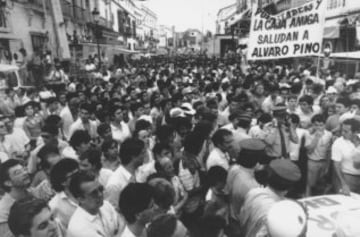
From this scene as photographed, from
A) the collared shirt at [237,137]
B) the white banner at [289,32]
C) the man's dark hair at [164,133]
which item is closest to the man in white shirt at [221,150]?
the collared shirt at [237,137]

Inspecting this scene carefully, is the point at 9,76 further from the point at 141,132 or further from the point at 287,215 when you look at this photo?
the point at 287,215

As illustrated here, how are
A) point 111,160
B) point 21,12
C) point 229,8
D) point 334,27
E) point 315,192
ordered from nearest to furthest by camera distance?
point 111,160
point 315,192
point 334,27
point 21,12
point 229,8

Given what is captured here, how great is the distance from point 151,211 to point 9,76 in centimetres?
1262

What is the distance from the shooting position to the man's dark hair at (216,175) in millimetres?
3389

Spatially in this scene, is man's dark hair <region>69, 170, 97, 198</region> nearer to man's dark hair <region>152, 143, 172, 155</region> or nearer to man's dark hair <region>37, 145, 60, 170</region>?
man's dark hair <region>37, 145, 60, 170</region>

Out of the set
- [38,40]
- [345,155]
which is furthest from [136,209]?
[38,40]

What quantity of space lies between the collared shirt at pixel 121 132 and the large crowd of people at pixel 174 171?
0.07 ft

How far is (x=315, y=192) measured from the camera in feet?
17.9

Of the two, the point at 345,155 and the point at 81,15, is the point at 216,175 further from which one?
the point at 81,15

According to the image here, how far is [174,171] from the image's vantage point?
3.89 metres

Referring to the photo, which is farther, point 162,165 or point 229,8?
point 229,8

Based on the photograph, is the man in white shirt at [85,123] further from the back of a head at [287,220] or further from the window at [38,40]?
the window at [38,40]

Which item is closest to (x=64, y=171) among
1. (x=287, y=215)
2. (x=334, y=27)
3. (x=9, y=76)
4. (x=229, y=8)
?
(x=287, y=215)

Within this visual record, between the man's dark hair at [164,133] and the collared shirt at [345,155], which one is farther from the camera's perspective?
the man's dark hair at [164,133]
